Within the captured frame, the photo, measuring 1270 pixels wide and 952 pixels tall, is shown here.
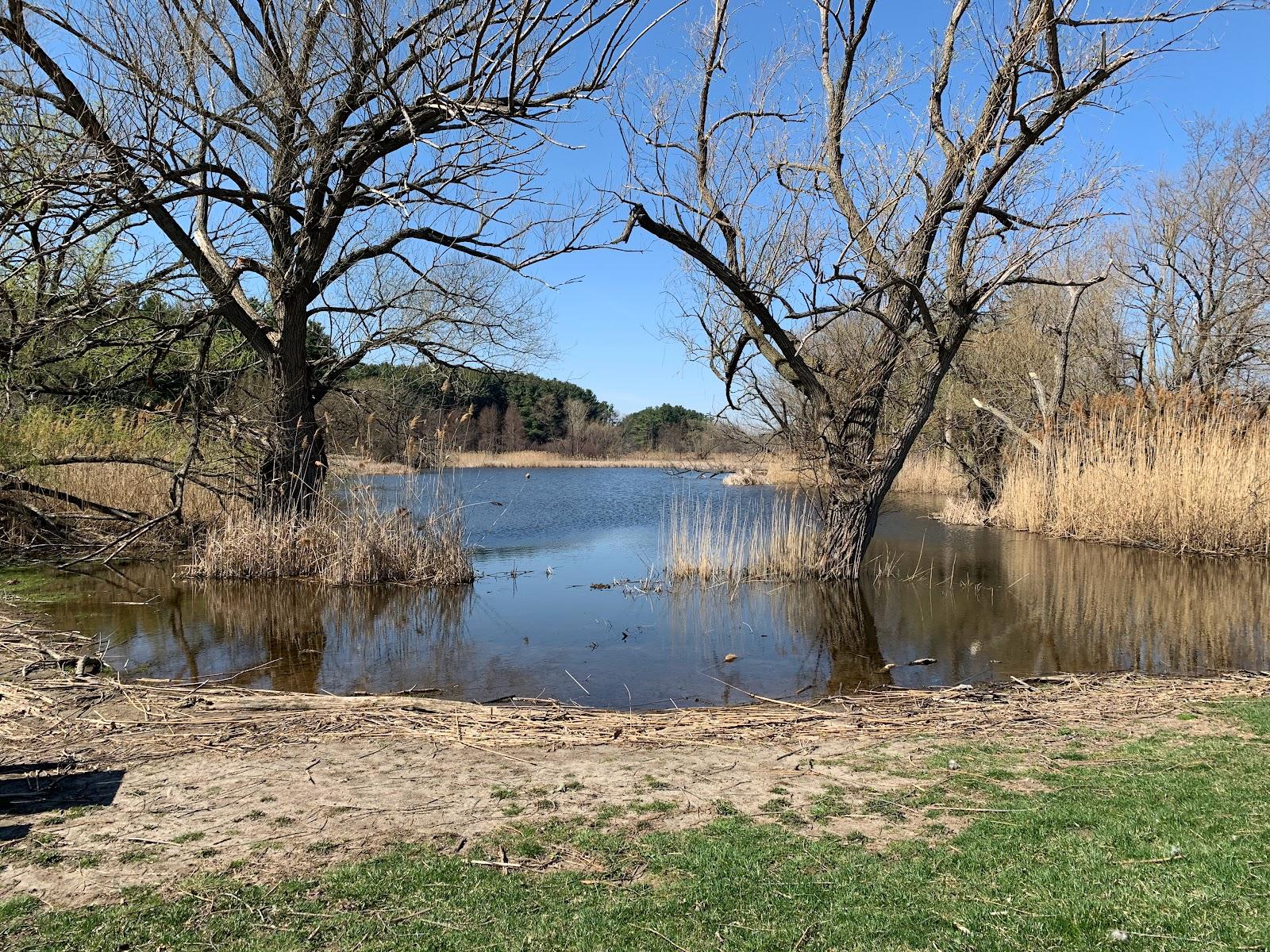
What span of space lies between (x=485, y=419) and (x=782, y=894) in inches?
1875

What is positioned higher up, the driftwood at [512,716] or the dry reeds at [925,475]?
the dry reeds at [925,475]

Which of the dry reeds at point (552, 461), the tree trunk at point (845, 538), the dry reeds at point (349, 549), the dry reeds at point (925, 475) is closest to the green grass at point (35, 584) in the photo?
the dry reeds at point (349, 549)

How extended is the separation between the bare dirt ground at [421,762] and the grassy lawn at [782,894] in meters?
0.16

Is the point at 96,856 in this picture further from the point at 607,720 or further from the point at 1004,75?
the point at 1004,75

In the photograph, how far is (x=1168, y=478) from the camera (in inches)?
522

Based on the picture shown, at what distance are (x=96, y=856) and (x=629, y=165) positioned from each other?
8.93 m

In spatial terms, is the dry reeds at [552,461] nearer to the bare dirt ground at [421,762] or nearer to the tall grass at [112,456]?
the tall grass at [112,456]

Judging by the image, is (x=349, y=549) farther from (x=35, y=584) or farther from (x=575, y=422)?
(x=575, y=422)

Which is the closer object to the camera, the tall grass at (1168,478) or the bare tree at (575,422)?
the tall grass at (1168,478)

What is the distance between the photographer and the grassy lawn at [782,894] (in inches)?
106

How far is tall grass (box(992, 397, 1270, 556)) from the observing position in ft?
41.7

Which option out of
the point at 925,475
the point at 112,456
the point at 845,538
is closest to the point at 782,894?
the point at 845,538

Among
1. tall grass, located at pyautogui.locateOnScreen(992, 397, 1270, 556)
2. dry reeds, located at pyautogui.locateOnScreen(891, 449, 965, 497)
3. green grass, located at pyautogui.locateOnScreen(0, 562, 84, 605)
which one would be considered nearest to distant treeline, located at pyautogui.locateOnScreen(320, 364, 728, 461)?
green grass, located at pyautogui.locateOnScreen(0, 562, 84, 605)

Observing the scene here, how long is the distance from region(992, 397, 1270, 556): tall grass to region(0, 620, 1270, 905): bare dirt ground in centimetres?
750
